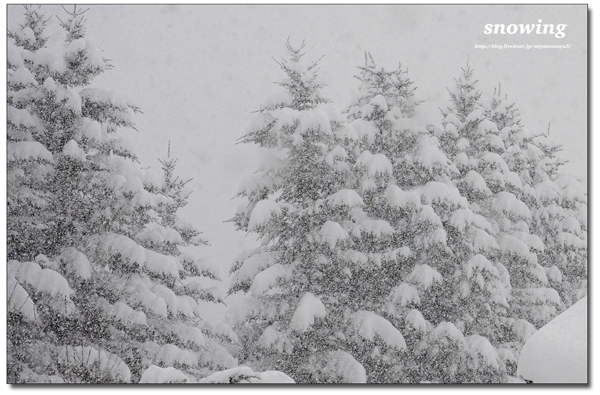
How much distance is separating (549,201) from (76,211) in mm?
10261

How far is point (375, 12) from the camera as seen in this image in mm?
11234

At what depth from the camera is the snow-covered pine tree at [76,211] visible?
9.00m

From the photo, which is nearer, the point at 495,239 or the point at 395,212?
the point at 395,212

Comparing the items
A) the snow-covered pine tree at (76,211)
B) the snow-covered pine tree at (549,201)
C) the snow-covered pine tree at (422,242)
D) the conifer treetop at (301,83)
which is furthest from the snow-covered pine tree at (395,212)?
the snow-covered pine tree at (549,201)

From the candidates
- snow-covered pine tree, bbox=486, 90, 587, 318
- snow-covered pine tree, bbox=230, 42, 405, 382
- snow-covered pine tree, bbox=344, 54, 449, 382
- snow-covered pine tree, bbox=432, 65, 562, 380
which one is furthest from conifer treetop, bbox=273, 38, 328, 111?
snow-covered pine tree, bbox=486, 90, 587, 318

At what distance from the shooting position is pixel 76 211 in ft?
31.6

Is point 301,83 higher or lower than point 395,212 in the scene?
higher

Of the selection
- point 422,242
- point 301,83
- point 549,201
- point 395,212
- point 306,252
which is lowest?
point 306,252

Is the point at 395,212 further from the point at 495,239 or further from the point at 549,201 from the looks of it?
the point at 549,201

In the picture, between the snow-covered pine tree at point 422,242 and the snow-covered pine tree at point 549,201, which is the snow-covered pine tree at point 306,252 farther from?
the snow-covered pine tree at point 549,201

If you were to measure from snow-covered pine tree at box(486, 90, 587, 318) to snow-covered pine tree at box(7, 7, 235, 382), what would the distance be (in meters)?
7.96

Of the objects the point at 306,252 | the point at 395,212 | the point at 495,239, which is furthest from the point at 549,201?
the point at 306,252

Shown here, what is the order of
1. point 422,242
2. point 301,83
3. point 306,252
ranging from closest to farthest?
point 306,252, point 422,242, point 301,83

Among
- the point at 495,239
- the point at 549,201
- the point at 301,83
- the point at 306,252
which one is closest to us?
the point at 306,252
